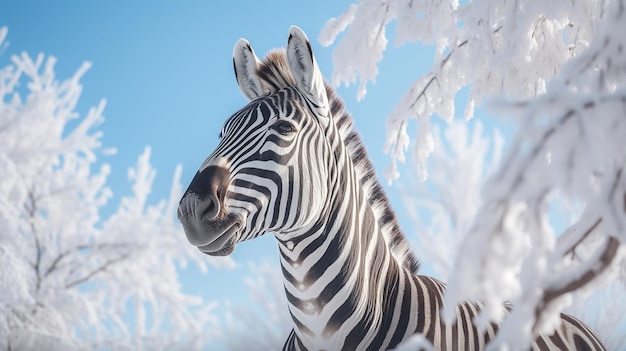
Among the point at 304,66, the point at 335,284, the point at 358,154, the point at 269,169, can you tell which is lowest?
the point at 335,284

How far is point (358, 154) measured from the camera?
2.79 meters

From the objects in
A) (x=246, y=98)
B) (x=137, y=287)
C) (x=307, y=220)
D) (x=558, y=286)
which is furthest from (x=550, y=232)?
(x=137, y=287)

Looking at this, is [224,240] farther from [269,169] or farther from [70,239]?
[70,239]

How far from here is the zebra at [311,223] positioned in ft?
7.04

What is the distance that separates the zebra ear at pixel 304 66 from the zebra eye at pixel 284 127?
0.26 meters

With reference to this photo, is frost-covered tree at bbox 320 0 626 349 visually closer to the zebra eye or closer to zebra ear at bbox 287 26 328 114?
the zebra eye

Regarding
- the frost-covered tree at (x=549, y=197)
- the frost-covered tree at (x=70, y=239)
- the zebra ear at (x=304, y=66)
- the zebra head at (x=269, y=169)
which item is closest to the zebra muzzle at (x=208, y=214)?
the zebra head at (x=269, y=169)

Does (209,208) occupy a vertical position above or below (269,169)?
below

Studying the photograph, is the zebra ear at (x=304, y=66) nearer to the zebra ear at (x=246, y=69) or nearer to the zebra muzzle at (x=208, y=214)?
the zebra ear at (x=246, y=69)

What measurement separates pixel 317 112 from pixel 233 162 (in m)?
0.52

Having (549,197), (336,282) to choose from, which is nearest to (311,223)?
(336,282)

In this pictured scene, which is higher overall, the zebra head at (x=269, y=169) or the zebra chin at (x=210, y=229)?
the zebra head at (x=269, y=169)

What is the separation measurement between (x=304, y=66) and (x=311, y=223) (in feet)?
2.36

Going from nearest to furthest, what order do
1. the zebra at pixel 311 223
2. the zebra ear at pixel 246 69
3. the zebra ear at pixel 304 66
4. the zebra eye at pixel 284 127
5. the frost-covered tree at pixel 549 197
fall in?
the frost-covered tree at pixel 549 197
the zebra at pixel 311 223
the zebra eye at pixel 284 127
the zebra ear at pixel 304 66
the zebra ear at pixel 246 69
